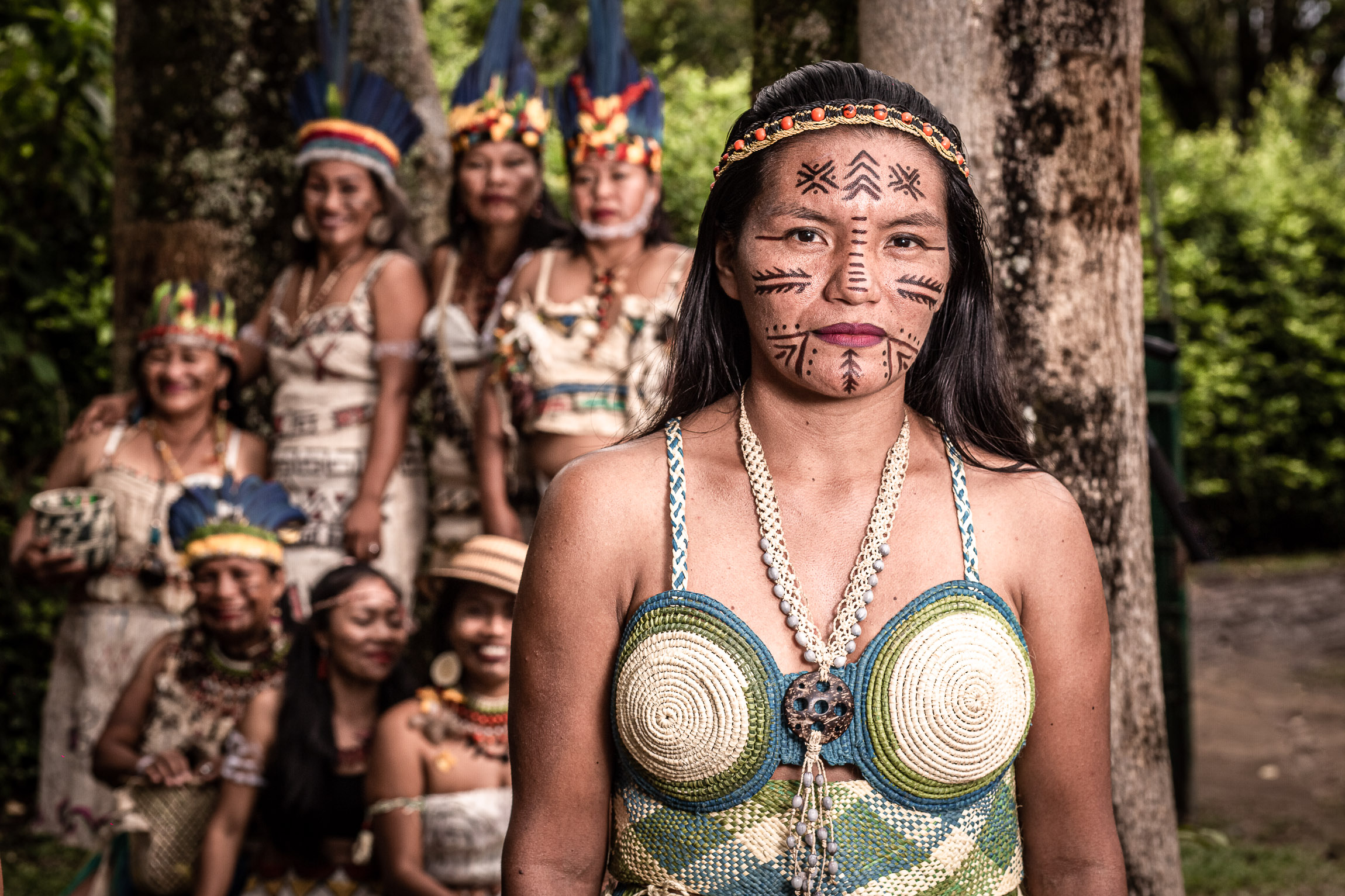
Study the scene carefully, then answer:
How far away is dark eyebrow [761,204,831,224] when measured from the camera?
192 cm

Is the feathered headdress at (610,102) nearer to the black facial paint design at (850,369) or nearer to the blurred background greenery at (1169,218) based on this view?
the blurred background greenery at (1169,218)

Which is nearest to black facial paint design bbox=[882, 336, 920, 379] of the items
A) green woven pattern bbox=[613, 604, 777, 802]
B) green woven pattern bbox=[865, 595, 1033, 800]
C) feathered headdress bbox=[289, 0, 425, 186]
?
green woven pattern bbox=[865, 595, 1033, 800]

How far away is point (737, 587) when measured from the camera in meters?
1.92

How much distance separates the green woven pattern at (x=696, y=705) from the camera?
1814mm

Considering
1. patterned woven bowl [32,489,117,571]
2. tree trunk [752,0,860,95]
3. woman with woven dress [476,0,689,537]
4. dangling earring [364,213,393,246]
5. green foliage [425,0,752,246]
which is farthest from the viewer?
green foliage [425,0,752,246]

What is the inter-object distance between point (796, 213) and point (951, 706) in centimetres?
74

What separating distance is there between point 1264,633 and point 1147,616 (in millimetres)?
7303

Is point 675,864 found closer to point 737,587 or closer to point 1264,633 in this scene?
point 737,587

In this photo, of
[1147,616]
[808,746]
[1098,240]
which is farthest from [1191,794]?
[808,746]

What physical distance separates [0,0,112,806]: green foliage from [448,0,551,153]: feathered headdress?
2.16 meters

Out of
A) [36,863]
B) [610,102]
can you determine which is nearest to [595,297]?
[610,102]

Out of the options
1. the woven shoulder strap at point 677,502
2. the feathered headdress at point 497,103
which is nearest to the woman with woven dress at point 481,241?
the feathered headdress at point 497,103

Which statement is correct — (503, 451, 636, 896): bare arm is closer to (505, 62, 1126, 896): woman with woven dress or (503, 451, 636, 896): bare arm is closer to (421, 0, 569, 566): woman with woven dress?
(505, 62, 1126, 896): woman with woven dress

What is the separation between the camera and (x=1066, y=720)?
196 centimetres
